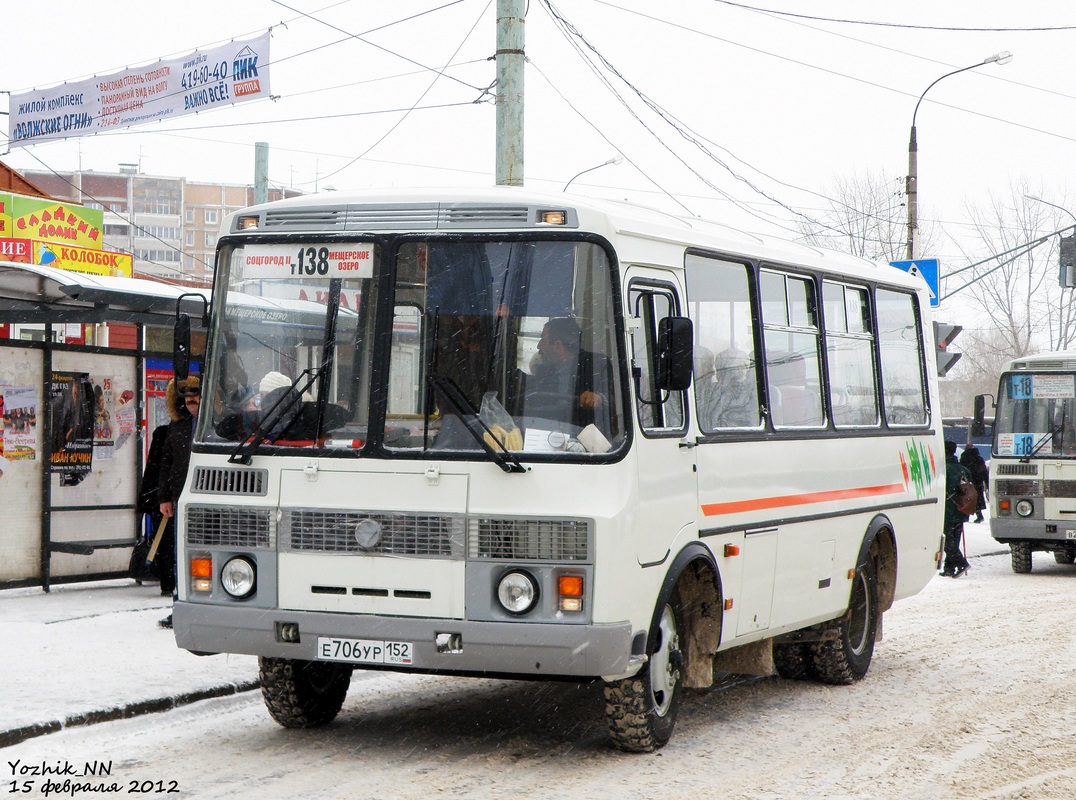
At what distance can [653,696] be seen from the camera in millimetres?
7590

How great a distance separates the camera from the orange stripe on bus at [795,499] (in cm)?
822

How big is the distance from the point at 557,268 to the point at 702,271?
4.74ft

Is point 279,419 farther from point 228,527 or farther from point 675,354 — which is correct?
point 675,354

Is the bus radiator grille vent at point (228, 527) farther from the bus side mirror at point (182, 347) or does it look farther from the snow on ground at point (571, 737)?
the snow on ground at point (571, 737)

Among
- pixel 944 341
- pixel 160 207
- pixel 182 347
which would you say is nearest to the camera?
pixel 182 347

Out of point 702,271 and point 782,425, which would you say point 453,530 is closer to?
point 702,271

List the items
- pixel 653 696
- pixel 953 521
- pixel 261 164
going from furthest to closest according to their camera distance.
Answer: pixel 261 164 < pixel 953 521 < pixel 653 696

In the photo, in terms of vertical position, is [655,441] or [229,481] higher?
[655,441]

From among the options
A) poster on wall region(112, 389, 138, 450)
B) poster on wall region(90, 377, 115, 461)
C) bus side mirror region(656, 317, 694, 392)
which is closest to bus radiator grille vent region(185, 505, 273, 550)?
bus side mirror region(656, 317, 694, 392)

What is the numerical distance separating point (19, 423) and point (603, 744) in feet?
23.3

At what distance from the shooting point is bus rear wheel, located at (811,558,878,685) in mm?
10305

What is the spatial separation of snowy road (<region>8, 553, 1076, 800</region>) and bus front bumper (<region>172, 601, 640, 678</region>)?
1.73 feet

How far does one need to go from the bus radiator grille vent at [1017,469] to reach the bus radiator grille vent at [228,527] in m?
14.1

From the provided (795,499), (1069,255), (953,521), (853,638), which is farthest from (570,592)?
(1069,255)
